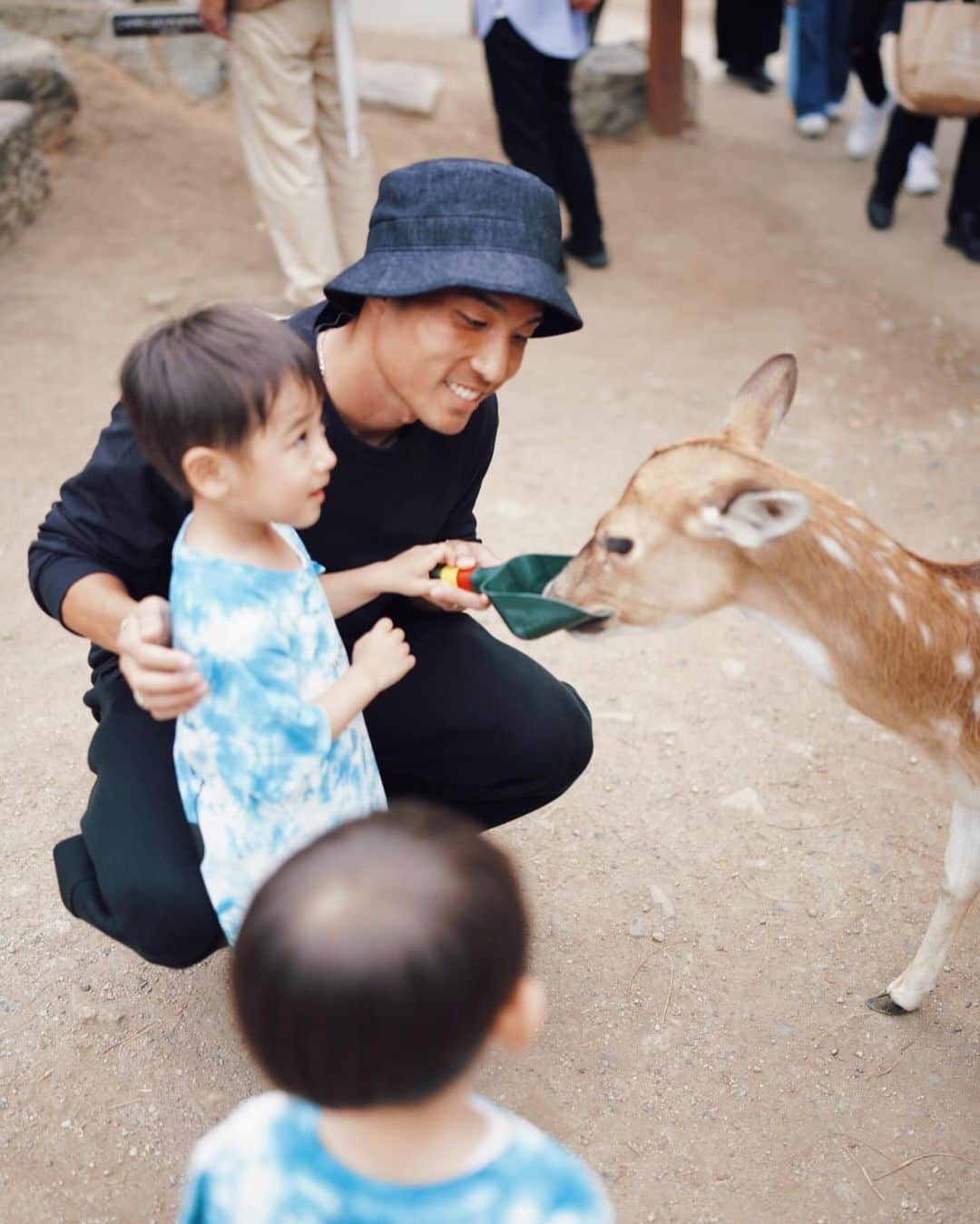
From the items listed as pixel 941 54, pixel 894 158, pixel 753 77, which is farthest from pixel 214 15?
pixel 753 77

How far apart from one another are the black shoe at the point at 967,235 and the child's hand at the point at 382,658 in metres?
5.71

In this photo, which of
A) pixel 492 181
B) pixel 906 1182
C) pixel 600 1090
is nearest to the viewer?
pixel 492 181

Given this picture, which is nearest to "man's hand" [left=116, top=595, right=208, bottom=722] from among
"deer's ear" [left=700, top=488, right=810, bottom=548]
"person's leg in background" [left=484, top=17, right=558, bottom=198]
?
"deer's ear" [left=700, top=488, right=810, bottom=548]

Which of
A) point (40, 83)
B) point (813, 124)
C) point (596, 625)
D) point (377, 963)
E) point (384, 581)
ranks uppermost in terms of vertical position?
point (377, 963)

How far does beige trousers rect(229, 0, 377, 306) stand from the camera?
5.61 meters

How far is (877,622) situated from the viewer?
2.50 m

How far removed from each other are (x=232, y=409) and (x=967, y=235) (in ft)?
19.7

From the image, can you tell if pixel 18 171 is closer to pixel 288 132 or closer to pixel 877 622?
pixel 288 132

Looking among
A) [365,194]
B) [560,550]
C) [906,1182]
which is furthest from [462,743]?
[365,194]

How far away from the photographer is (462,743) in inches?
112

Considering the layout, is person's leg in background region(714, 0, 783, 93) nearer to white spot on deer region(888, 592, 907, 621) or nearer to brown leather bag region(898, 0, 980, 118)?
brown leather bag region(898, 0, 980, 118)

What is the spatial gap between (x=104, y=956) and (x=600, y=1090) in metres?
1.17

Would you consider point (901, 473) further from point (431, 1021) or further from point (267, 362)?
point (431, 1021)

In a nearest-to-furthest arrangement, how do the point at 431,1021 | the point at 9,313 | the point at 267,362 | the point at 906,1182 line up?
the point at 431,1021 < the point at 267,362 < the point at 906,1182 < the point at 9,313
